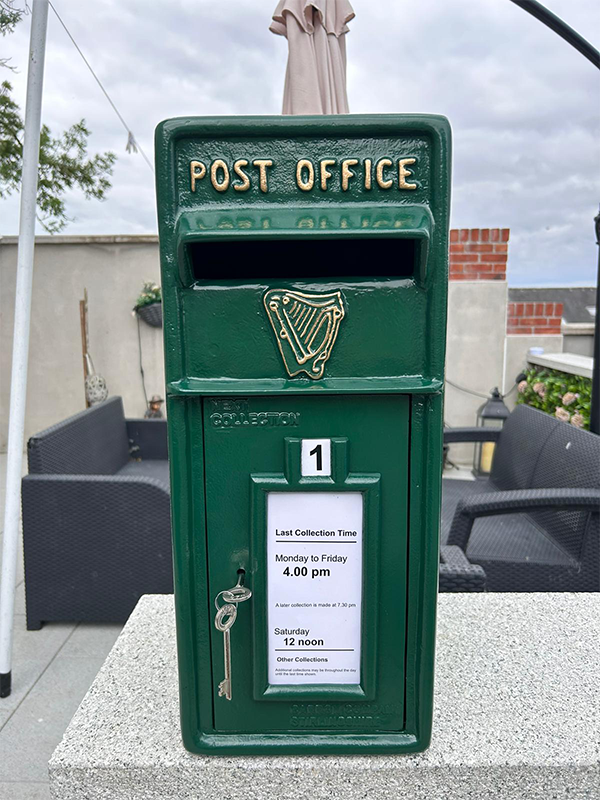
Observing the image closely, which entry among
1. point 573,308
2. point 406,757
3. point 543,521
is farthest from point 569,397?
point 573,308

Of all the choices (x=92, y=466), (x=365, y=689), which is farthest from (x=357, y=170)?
(x=92, y=466)

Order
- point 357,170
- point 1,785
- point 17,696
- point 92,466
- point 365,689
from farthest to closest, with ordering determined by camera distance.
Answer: point 92,466, point 17,696, point 1,785, point 365,689, point 357,170

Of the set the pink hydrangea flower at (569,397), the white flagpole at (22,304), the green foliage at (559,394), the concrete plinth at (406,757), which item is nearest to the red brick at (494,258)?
the green foliage at (559,394)

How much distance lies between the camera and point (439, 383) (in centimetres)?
112

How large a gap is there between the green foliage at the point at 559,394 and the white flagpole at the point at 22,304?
13.1 feet

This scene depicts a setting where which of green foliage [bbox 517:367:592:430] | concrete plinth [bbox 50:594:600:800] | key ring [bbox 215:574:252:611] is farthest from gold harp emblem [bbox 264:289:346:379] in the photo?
green foliage [bbox 517:367:592:430]

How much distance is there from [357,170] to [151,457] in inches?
154

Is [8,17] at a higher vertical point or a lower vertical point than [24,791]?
higher

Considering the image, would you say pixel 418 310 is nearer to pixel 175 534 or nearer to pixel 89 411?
pixel 175 534

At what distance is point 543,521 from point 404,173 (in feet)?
8.21

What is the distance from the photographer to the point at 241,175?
1085mm

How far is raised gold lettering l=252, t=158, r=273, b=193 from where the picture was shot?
108cm

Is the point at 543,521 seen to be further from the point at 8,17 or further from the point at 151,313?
the point at 151,313

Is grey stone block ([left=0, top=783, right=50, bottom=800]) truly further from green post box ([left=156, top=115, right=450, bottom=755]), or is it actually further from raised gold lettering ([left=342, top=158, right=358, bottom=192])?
raised gold lettering ([left=342, top=158, right=358, bottom=192])
